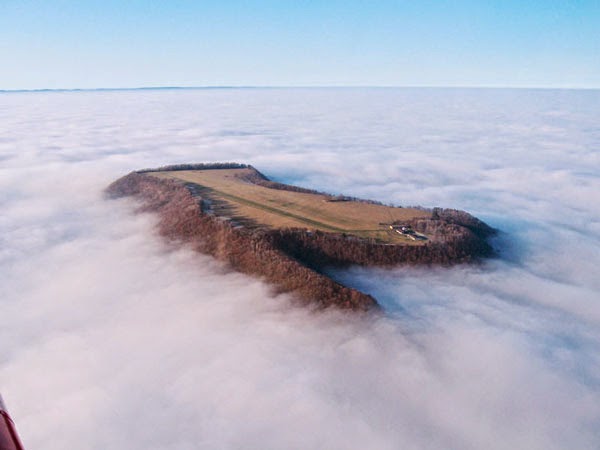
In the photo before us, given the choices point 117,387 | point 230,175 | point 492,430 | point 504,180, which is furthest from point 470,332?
point 504,180

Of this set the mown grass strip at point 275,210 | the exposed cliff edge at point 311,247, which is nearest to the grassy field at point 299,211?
the mown grass strip at point 275,210

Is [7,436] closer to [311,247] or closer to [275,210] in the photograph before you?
[311,247]

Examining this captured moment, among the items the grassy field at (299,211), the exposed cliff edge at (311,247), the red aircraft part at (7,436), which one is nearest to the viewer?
the red aircraft part at (7,436)

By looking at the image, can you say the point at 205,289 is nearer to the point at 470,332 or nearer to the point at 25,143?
the point at 470,332

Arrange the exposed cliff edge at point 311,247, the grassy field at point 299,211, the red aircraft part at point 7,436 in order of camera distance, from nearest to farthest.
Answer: the red aircraft part at point 7,436 → the exposed cliff edge at point 311,247 → the grassy field at point 299,211

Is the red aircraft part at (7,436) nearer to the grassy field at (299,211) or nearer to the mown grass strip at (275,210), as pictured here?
the grassy field at (299,211)

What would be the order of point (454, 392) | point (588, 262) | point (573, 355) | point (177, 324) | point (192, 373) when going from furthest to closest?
point (588, 262)
point (177, 324)
point (573, 355)
point (192, 373)
point (454, 392)

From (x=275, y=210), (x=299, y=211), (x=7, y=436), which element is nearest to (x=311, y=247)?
(x=299, y=211)
